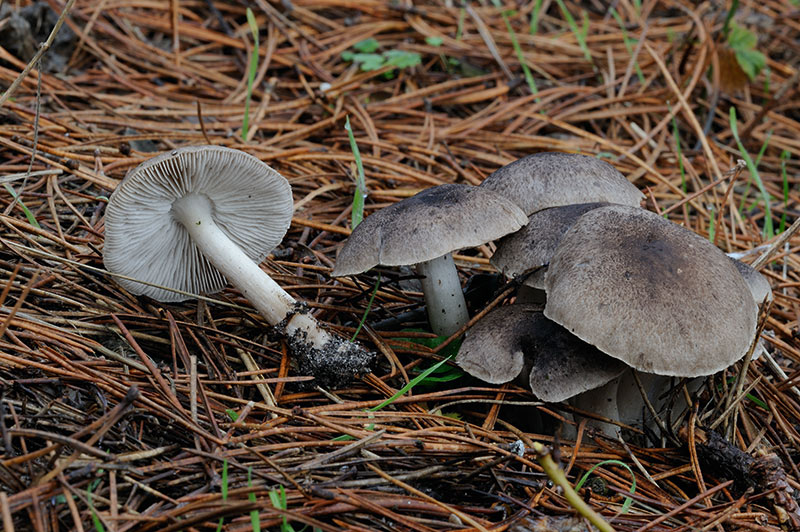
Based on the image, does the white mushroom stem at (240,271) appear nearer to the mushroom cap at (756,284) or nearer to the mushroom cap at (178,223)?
the mushroom cap at (178,223)

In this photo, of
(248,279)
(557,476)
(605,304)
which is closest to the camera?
(557,476)

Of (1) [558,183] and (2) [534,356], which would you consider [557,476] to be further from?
(1) [558,183]

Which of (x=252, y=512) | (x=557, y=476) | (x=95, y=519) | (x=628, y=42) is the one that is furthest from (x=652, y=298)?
(x=628, y=42)

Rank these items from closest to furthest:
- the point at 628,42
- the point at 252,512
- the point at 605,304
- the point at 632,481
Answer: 1. the point at 252,512
2. the point at 605,304
3. the point at 632,481
4. the point at 628,42

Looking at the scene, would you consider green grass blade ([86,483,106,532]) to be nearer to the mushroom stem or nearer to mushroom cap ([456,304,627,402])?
the mushroom stem

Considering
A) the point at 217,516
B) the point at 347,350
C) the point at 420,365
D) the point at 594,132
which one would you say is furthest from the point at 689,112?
the point at 217,516

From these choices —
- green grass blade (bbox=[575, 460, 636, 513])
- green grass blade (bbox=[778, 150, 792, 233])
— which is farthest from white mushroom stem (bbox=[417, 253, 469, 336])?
green grass blade (bbox=[778, 150, 792, 233])
